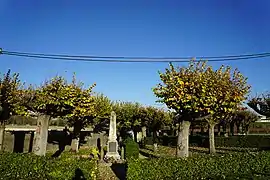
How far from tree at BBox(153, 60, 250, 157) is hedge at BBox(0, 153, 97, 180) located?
5.42 m

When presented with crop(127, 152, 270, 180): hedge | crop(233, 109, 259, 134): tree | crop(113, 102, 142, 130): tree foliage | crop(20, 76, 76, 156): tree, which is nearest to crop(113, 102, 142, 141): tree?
crop(113, 102, 142, 130): tree foliage

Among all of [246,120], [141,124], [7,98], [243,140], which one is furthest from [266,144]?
[7,98]

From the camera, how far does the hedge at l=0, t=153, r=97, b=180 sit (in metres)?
10.4

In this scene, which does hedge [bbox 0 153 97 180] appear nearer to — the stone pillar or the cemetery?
the cemetery

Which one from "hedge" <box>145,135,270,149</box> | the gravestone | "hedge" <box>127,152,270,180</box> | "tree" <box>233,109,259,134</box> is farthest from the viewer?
"tree" <box>233,109,259,134</box>

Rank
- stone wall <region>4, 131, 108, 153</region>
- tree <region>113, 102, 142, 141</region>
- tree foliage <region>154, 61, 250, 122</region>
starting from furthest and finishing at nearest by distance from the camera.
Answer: tree <region>113, 102, 142, 141</region>
stone wall <region>4, 131, 108, 153</region>
tree foliage <region>154, 61, 250, 122</region>

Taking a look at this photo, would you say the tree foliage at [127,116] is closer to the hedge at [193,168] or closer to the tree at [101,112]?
the tree at [101,112]

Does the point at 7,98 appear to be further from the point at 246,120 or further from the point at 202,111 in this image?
the point at 246,120

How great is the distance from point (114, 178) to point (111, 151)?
7.23 meters

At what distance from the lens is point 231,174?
11062 mm

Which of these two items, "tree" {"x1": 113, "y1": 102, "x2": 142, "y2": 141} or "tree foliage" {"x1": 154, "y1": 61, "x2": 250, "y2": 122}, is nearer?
"tree foliage" {"x1": 154, "y1": 61, "x2": 250, "y2": 122}

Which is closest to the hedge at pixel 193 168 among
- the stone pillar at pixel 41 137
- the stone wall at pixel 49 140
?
the stone pillar at pixel 41 137

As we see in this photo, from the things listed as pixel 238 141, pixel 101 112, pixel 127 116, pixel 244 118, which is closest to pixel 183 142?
pixel 101 112

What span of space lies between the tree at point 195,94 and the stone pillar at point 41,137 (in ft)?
20.1
